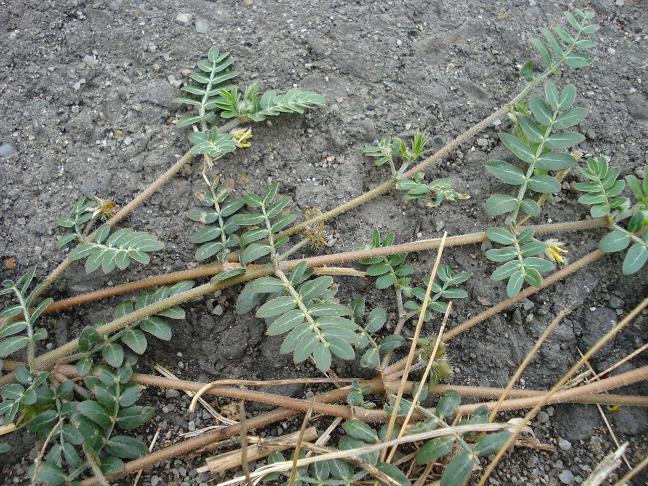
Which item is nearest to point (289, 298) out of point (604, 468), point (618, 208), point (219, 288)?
point (219, 288)

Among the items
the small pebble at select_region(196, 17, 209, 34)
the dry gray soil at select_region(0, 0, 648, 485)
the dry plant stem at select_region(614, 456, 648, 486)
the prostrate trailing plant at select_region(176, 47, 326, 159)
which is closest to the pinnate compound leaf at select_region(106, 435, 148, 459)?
the dry gray soil at select_region(0, 0, 648, 485)

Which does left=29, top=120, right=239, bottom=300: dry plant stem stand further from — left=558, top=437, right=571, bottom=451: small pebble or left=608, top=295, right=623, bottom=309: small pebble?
left=558, top=437, right=571, bottom=451: small pebble

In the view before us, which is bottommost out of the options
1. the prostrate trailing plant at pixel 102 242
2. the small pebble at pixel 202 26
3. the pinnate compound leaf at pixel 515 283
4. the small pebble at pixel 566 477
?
the small pebble at pixel 566 477

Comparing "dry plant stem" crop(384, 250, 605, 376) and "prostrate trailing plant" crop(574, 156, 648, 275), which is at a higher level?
"prostrate trailing plant" crop(574, 156, 648, 275)

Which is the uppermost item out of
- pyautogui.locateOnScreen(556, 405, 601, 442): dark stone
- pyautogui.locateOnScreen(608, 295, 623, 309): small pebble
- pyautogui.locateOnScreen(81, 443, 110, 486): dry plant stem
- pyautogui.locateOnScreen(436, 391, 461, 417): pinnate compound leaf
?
pyautogui.locateOnScreen(608, 295, 623, 309): small pebble

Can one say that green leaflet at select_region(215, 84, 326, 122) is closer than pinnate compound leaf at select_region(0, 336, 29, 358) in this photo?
No

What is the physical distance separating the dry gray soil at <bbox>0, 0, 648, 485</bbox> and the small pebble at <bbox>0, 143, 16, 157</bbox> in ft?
0.05

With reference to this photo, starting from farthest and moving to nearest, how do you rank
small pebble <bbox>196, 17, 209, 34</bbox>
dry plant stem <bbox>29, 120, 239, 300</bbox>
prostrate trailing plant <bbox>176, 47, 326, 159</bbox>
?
small pebble <bbox>196, 17, 209, 34</bbox>, prostrate trailing plant <bbox>176, 47, 326, 159</bbox>, dry plant stem <bbox>29, 120, 239, 300</bbox>

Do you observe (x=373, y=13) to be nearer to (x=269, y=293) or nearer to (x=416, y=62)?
(x=416, y=62)

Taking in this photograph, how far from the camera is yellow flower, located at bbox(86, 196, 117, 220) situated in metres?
2.46

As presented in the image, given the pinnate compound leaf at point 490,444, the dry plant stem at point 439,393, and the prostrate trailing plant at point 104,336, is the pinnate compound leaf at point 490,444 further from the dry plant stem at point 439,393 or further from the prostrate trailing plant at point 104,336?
the prostrate trailing plant at point 104,336

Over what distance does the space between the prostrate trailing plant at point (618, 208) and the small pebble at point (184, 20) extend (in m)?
1.73

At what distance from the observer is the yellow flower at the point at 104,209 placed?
2.46 m

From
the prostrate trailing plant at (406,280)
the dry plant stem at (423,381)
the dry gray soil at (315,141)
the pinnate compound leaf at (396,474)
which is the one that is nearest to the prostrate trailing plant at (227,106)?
the dry gray soil at (315,141)
